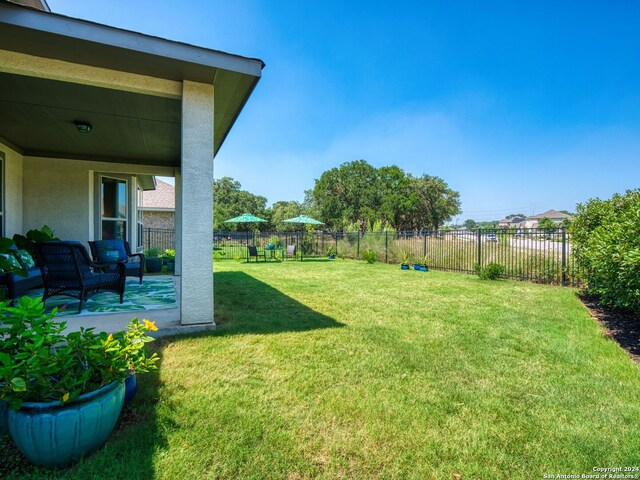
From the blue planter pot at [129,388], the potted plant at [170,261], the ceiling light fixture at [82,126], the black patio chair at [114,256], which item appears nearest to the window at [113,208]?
the black patio chair at [114,256]

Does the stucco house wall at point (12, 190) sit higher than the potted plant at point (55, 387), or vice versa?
the stucco house wall at point (12, 190)

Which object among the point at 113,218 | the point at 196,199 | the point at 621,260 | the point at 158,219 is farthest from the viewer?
the point at 158,219

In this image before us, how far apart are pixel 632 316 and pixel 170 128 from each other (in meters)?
8.52

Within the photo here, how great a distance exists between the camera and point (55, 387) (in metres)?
1.44

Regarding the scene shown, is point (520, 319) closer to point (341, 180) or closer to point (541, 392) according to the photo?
point (541, 392)

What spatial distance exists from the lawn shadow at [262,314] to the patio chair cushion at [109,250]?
264 centimetres

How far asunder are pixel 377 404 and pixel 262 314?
279 centimetres

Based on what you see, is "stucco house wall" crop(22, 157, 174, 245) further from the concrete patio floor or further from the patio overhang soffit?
the concrete patio floor

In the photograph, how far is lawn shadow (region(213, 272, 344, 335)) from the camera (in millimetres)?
3955

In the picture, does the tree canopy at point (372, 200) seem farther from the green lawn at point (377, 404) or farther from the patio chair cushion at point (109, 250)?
the green lawn at point (377, 404)

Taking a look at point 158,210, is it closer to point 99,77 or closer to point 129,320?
point 129,320

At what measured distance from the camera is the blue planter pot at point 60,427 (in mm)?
1403

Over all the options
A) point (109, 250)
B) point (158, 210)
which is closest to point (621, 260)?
point (109, 250)

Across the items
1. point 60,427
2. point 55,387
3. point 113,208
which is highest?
point 113,208
